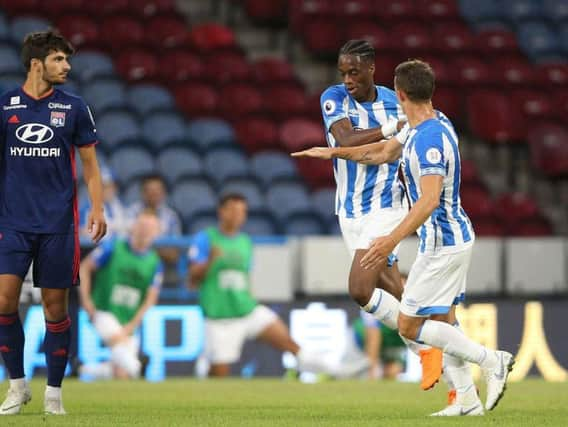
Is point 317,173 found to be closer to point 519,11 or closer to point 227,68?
point 227,68

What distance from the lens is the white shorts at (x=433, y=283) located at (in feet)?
23.5

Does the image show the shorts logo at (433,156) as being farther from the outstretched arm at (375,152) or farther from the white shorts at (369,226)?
the white shorts at (369,226)

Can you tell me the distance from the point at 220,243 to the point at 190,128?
11.4 ft

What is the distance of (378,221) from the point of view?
8.21 meters

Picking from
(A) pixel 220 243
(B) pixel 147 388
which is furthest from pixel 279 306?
(B) pixel 147 388

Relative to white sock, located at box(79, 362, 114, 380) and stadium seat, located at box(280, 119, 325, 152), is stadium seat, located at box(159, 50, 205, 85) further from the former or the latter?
white sock, located at box(79, 362, 114, 380)

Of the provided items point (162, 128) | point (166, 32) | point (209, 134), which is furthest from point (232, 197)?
point (166, 32)

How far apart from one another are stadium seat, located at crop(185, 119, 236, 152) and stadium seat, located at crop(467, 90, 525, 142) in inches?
125

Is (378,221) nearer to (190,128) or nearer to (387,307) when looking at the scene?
(387,307)

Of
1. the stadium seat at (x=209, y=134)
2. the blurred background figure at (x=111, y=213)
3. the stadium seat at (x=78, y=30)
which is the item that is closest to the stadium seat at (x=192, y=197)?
the stadium seat at (x=209, y=134)

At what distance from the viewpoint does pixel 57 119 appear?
7.46 metres

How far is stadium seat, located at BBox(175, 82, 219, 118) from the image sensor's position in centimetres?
1612

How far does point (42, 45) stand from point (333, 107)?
1810 millimetres

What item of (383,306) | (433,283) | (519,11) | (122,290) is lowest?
(122,290)
